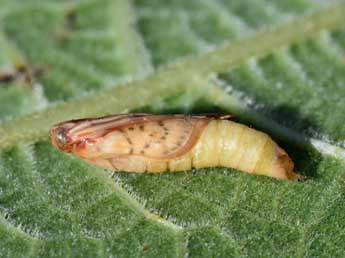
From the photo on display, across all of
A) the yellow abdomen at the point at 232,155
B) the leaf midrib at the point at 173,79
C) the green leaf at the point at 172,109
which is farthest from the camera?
the leaf midrib at the point at 173,79

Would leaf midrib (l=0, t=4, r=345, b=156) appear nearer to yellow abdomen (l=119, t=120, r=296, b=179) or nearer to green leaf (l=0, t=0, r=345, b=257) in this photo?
green leaf (l=0, t=0, r=345, b=257)

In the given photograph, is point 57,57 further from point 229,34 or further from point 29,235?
point 29,235

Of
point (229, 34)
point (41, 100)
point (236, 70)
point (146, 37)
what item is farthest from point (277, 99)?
point (41, 100)

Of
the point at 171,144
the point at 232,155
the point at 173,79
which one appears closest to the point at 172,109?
the point at 173,79

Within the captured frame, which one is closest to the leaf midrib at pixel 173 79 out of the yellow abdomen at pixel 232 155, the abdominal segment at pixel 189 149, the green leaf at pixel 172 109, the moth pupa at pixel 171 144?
the green leaf at pixel 172 109

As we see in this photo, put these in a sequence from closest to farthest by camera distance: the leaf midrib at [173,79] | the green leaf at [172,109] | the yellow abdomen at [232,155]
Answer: the green leaf at [172,109]
the yellow abdomen at [232,155]
the leaf midrib at [173,79]

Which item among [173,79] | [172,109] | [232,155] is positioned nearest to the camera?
[232,155]

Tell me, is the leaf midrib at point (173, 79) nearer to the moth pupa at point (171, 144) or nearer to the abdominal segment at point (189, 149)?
the moth pupa at point (171, 144)

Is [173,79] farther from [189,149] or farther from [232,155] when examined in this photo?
[232,155]
